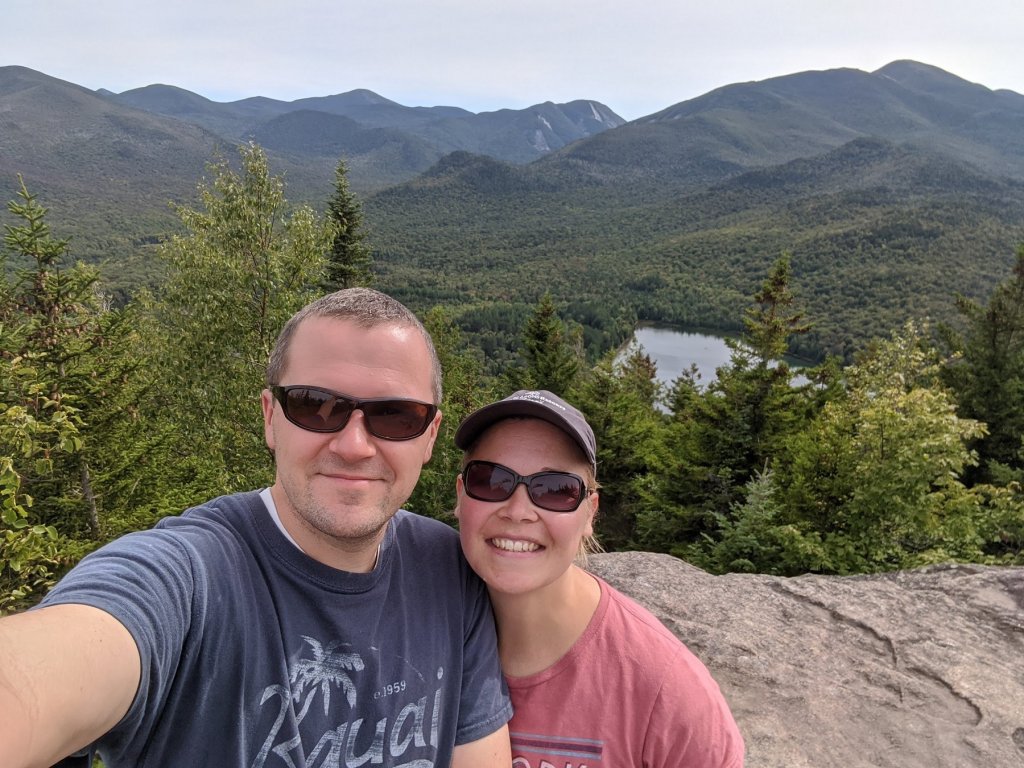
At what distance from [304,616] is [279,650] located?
0.36ft

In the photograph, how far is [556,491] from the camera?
6.50 ft

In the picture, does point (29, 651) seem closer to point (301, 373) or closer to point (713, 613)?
A: point (301, 373)

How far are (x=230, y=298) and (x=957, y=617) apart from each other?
10719mm

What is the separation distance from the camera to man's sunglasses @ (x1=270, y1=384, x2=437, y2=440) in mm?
1760

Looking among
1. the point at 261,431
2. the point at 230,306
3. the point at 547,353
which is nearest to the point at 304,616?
the point at 261,431

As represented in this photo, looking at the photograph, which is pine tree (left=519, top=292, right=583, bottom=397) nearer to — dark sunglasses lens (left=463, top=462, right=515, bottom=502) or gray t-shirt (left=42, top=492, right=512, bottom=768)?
dark sunglasses lens (left=463, top=462, right=515, bottom=502)

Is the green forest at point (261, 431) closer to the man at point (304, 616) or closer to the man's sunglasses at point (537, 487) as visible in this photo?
the man at point (304, 616)

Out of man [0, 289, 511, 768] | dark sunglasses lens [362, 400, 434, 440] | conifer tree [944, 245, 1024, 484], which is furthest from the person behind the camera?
conifer tree [944, 245, 1024, 484]

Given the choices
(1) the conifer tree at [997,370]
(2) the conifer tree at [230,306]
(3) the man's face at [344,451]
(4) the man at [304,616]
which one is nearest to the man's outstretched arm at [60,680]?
(4) the man at [304,616]

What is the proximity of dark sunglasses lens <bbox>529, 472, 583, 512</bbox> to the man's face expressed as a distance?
1.37ft

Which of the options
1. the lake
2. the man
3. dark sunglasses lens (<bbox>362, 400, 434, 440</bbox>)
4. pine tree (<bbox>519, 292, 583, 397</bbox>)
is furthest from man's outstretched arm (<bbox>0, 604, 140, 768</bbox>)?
the lake

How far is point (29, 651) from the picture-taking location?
107cm

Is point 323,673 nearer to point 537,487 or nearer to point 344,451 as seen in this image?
point 344,451

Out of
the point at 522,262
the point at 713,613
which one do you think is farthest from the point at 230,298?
the point at 522,262
